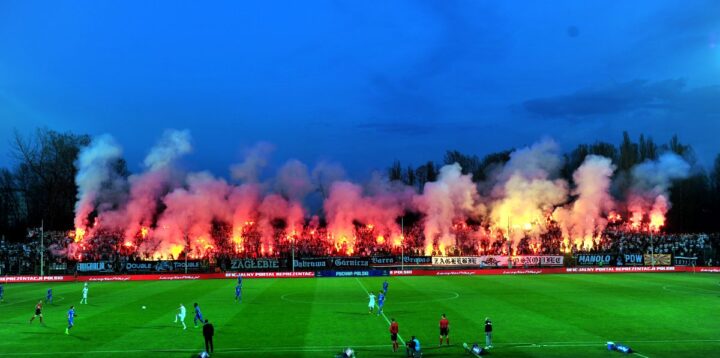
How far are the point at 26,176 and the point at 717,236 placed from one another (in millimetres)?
115254

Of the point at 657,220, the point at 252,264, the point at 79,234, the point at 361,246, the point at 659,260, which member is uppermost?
the point at 657,220

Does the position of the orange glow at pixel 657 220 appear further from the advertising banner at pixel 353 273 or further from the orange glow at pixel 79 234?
the orange glow at pixel 79 234

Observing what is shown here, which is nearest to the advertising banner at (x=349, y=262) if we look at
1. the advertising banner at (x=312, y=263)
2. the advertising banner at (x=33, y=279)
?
the advertising banner at (x=312, y=263)

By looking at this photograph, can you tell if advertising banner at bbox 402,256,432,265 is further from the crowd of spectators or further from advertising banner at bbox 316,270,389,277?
advertising banner at bbox 316,270,389,277

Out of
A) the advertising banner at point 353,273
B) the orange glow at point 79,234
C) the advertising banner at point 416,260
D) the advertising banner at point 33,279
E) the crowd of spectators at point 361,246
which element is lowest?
the advertising banner at point 353,273

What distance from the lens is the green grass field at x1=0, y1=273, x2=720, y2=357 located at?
27188 millimetres

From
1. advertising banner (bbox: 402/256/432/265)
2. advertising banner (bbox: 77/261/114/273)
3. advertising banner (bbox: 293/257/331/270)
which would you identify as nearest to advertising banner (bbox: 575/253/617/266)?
advertising banner (bbox: 402/256/432/265)

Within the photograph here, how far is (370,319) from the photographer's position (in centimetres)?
3584

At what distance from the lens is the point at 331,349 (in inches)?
1055

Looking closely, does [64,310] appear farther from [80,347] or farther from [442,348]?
[442,348]

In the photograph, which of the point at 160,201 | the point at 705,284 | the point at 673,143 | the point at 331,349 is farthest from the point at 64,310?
the point at 673,143

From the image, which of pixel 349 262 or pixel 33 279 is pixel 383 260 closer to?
pixel 349 262

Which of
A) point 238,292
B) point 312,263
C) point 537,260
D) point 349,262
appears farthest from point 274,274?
point 537,260

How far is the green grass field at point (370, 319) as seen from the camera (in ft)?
89.2
